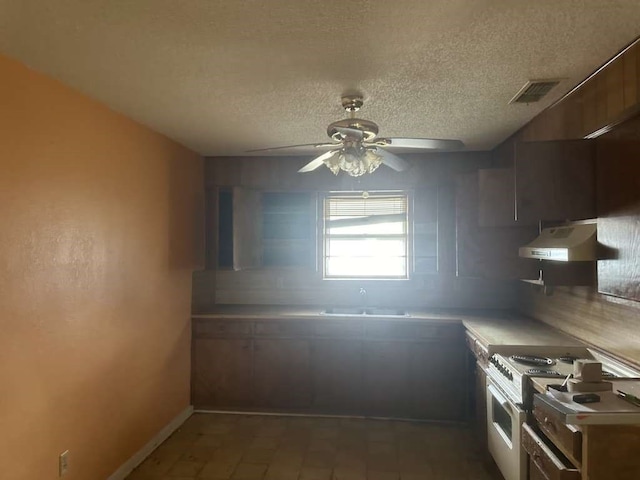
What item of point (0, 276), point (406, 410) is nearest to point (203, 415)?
point (406, 410)

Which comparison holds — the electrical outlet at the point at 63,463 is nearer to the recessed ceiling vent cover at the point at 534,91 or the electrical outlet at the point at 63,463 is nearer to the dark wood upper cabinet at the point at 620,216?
the dark wood upper cabinet at the point at 620,216

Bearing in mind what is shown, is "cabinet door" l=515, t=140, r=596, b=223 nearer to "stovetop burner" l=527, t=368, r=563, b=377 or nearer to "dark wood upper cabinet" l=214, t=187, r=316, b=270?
"stovetop burner" l=527, t=368, r=563, b=377

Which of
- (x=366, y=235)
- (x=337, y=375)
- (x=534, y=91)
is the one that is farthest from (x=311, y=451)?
(x=534, y=91)

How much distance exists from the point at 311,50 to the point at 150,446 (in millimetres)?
3040

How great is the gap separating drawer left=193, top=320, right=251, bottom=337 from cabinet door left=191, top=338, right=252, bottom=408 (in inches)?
1.9

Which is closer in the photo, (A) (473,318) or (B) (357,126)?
(B) (357,126)

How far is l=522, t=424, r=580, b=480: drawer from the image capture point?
1.58 metres

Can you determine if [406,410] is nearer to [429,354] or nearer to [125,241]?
[429,354]

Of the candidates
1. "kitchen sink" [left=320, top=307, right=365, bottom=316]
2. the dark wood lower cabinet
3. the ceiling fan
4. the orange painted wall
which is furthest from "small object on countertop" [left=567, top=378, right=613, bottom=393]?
the orange painted wall

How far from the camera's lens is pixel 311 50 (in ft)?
6.20

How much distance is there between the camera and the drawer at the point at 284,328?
372cm

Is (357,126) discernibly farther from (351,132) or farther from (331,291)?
(331,291)

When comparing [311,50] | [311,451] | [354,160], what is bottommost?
[311,451]

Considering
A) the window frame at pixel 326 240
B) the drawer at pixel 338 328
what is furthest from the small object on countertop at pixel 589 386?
the window frame at pixel 326 240
